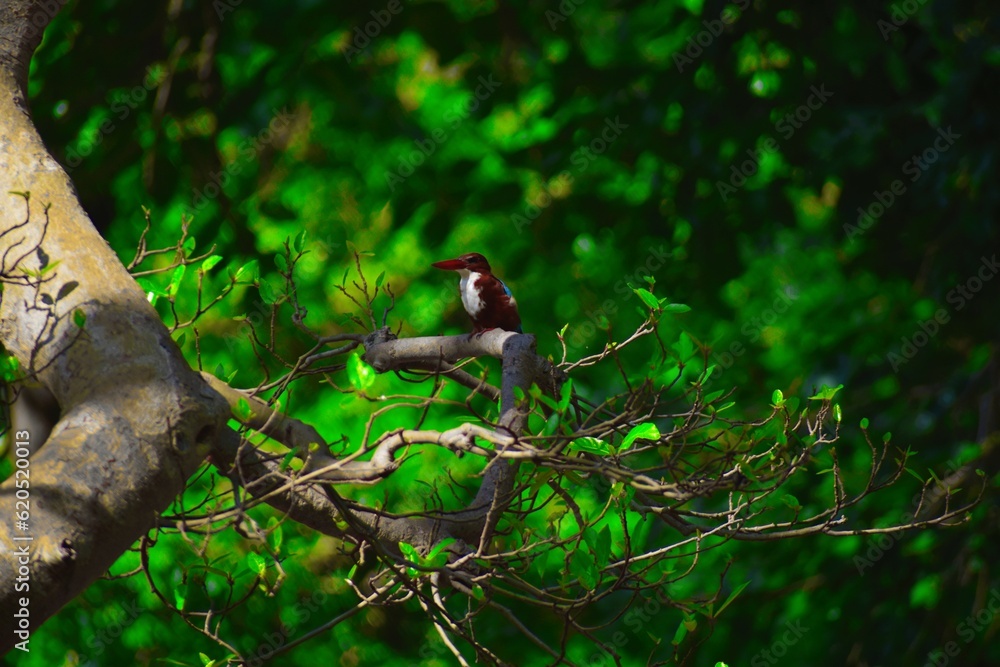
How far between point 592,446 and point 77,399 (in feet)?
2.40

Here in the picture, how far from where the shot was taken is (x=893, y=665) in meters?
3.83

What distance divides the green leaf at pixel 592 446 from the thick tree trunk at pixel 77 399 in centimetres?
52

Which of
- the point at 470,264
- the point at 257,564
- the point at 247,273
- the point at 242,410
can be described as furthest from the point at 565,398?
the point at 470,264

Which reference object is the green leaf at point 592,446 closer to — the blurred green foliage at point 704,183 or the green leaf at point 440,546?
the green leaf at point 440,546

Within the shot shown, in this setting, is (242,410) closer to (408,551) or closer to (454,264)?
(408,551)

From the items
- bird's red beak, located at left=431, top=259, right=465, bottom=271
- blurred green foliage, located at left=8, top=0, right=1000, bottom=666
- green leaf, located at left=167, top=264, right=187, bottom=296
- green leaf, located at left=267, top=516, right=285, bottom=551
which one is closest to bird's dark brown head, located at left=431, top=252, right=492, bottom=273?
bird's red beak, located at left=431, top=259, right=465, bottom=271

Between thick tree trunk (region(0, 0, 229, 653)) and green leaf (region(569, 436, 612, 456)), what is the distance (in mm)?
519

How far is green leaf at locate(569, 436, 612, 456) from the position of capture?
1.38 m

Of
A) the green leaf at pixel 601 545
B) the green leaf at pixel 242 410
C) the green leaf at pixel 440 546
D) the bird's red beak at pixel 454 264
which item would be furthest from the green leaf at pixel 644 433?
the bird's red beak at pixel 454 264

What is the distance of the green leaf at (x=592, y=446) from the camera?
1.38 m

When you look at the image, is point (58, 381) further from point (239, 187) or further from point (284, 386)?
point (239, 187)

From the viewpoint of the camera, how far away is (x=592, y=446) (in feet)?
4.61

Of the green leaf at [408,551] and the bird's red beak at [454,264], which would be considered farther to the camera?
the bird's red beak at [454,264]

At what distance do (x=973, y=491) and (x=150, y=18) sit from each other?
3660 millimetres
